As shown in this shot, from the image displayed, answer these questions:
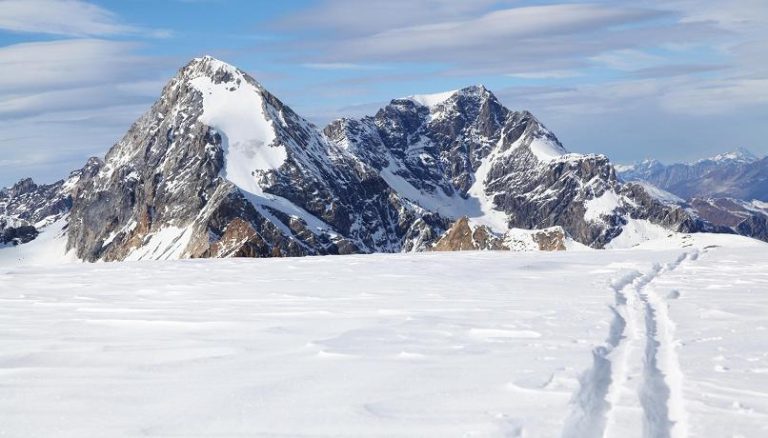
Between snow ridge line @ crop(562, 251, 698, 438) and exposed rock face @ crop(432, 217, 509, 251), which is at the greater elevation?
snow ridge line @ crop(562, 251, 698, 438)

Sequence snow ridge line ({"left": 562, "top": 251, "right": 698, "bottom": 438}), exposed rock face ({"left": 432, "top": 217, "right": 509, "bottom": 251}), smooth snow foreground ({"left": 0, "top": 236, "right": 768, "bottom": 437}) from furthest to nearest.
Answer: exposed rock face ({"left": 432, "top": 217, "right": 509, "bottom": 251}) → smooth snow foreground ({"left": 0, "top": 236, "right": 768, "bottom": 437}) → snow ridge line ({"left": 562, "top": 251, "right": 698, "bottom": 438})

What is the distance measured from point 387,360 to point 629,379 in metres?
3.64

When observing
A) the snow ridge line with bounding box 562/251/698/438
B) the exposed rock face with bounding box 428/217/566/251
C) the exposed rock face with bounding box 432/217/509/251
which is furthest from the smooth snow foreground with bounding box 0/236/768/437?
the exposed rock face with bounding box 432/217/509/251

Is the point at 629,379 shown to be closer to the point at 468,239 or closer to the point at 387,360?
the point at 387,360

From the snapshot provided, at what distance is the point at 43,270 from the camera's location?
33812 mm

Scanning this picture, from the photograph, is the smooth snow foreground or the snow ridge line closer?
the snow ridge line

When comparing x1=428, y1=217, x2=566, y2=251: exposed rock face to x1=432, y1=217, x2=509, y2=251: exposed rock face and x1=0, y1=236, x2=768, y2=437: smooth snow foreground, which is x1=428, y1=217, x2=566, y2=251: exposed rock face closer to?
x1=432, y1=217, x2=509, y2=251: exposed rock face

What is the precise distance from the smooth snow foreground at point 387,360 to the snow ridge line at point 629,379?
0.12ft

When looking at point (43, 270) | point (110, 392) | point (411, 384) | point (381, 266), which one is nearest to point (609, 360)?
point (411, 384)

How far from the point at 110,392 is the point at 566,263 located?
83.9 feet

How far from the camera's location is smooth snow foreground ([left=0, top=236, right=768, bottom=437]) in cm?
984

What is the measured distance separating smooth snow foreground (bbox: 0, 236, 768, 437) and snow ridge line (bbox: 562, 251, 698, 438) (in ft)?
0.12

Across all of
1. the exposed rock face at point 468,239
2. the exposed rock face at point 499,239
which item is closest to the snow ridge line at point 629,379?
the exposed rock face at point 499,239

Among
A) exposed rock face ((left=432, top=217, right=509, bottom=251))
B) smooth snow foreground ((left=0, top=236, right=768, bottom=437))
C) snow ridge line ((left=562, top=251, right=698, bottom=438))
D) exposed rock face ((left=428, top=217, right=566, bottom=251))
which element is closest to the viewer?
snow ridge line ((left=562, top=251, right=698, bottom=438))
